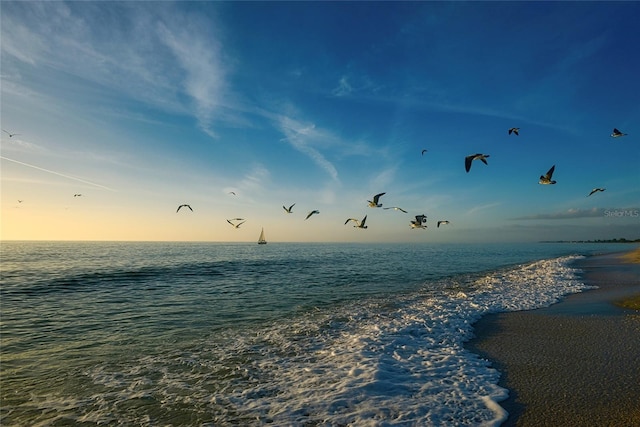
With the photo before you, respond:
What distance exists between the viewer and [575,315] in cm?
1430

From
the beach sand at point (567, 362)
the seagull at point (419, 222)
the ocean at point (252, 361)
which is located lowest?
the ocean at point (252, 361)

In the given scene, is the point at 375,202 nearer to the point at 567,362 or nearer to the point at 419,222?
the point at 419,222

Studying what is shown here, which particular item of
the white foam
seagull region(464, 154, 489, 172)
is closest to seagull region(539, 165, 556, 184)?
seagull region(464, 154, 489, 172)

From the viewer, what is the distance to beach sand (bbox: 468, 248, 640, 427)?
6.49 meters

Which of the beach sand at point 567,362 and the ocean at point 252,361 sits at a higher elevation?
the beach sand at point 567,362

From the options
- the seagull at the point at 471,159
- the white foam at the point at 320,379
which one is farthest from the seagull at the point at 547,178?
the white foam at the point at 320,379

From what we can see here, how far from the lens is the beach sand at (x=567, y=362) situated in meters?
6.49

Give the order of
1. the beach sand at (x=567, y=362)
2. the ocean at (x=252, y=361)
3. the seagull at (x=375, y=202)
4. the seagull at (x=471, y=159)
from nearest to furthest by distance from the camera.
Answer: the beach sand at (x=567, y=362) < the ocean at (x=252, y=361) < the seagull at (x=471, y=159) < the seagull at (x=375, y=202)

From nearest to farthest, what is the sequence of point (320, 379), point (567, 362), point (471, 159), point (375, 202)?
point (320, 379)
point (567, 362)
point (471, 159)
point (375, 202)

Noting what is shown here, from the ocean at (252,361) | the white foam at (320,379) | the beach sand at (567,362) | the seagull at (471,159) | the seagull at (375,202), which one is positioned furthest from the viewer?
the seagull at (375,202)

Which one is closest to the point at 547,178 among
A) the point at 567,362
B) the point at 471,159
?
the point at 471,159

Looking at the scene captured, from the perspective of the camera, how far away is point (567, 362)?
8953 millimetres

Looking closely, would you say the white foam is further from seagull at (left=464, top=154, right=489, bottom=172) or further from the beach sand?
seagull at (left=464, top=154, right=489, bottom=172)

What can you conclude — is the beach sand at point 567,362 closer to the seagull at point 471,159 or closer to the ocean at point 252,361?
the ocean at point 252,361
